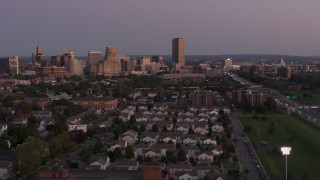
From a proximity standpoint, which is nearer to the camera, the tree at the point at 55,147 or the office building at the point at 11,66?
the tree at the point at 55,147

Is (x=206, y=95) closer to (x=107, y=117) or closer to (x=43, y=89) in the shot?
(x=107, y=117)

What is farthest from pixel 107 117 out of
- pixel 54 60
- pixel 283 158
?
pixel 54 60

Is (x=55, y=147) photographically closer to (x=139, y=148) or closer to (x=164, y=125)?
(x=139, y=148)

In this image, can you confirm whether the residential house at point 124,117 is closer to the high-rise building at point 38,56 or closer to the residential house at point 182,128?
the residential house at point 182,128

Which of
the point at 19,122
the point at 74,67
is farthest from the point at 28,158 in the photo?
the point at 74,67

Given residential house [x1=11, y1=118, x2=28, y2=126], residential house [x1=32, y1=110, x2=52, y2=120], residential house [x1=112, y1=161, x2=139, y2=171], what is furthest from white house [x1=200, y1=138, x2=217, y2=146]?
residential house [x1=32, y1=110, x2=52, y2=120]

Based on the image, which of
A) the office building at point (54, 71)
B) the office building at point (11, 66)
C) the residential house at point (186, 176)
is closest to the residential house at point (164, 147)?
the residential house at point (186, 176)
